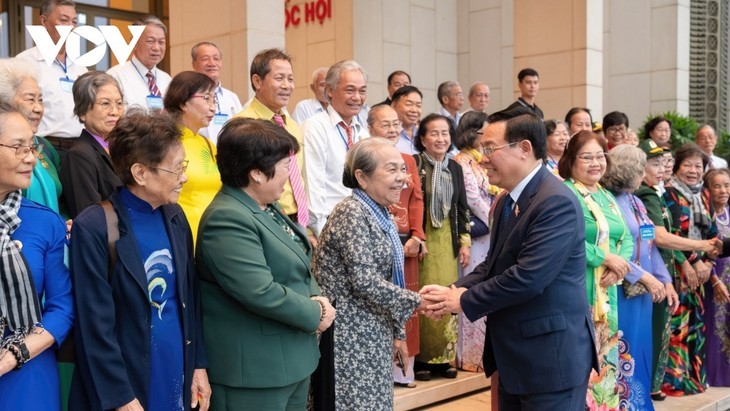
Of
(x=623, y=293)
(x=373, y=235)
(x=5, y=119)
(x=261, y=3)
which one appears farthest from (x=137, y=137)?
(x=261, y=3)

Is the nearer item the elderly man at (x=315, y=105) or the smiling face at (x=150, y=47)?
the smiling face at (x=150, y=47)

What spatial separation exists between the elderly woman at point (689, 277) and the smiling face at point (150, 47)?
4.30 meters

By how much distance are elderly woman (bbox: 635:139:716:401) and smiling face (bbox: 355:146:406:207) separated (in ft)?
10.00

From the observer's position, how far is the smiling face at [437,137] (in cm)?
570

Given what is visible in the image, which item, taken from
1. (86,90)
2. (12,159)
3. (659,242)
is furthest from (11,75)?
(659,242)

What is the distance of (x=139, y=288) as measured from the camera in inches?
107

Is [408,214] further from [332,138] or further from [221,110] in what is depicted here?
[221,110]

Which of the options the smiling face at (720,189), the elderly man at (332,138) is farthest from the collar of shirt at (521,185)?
the smiling face at (720,189)

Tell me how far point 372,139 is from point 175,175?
1279 millimetres

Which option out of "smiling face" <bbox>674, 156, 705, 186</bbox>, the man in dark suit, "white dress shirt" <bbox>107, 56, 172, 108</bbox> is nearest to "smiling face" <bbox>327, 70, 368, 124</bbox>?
"white dress shirt" <bbox>107, 56, 172, 108</bbox>

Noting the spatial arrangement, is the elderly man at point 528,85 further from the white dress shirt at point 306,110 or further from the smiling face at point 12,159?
the smiling face at point 12,159

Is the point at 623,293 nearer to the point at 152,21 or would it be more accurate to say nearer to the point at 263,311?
the point at 263,311

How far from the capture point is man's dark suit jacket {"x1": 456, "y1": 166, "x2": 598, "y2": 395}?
331cm

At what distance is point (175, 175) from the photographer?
2855 mm
